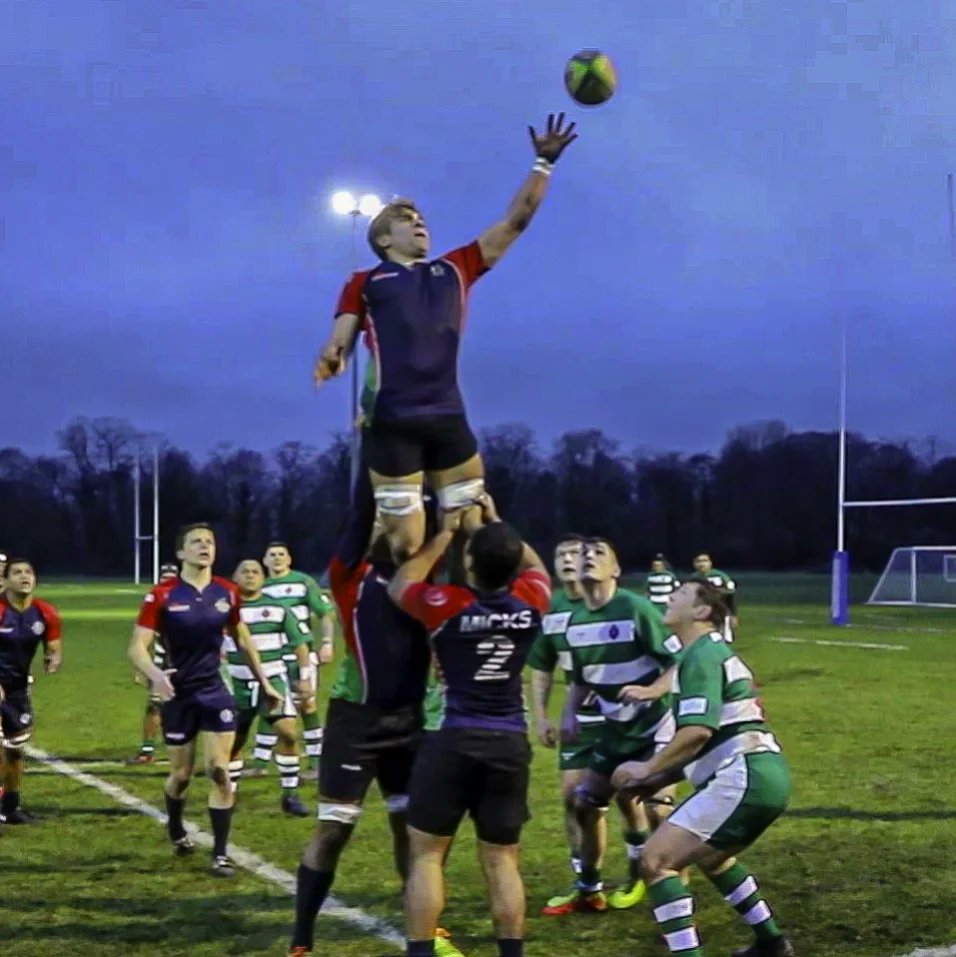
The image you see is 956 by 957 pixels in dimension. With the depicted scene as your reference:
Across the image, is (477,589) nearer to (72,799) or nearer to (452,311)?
(452,311)

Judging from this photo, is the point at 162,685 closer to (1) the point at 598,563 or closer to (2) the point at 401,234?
(1) the point at 598,563

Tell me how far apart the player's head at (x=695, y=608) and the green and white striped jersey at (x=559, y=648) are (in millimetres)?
1446

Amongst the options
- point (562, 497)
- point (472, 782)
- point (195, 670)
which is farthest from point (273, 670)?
point (562, 497)

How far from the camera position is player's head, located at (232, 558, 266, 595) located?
39.2 feet

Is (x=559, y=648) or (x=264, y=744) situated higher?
(x=559, y=648)

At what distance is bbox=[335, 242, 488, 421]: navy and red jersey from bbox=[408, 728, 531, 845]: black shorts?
4.50ft

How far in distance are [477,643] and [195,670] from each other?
164 inches

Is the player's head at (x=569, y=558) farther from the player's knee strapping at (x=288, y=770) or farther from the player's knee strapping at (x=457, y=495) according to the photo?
the player's knee strapping at (x=288, y=770)

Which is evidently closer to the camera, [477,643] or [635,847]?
[477,643]

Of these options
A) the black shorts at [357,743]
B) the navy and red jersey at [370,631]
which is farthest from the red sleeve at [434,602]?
the black shorts at [357,743]

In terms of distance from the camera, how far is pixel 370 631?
5.98 m

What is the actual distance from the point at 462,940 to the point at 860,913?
227cm

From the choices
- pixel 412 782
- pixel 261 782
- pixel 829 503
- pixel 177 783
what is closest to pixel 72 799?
pixel 261 782

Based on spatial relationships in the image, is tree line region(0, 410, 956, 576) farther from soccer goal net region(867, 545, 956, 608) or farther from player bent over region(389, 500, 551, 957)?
player bent over region(389, 500, 551, 957)
